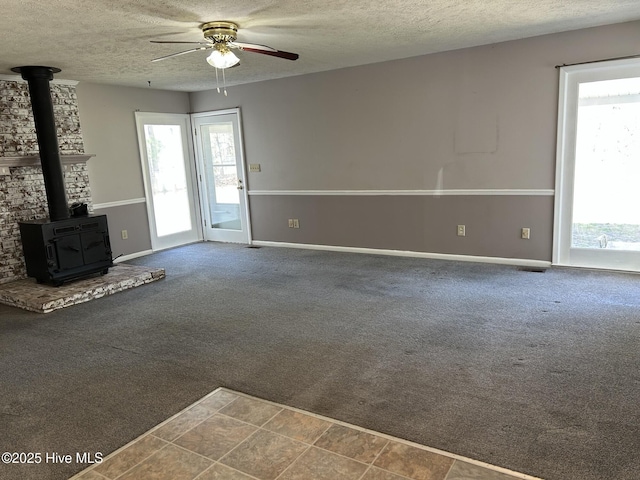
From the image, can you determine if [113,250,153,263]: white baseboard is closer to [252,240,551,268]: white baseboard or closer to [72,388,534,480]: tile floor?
[252,240,551,268]: white baseboard

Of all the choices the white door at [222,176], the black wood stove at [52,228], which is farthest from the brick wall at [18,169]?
the white door at [222,176]

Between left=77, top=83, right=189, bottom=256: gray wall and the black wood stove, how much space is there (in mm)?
978

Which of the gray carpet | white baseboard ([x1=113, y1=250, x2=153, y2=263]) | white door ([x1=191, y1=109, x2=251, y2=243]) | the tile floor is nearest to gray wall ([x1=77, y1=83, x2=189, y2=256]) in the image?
white baseboard ([x1=113, y1=250, x2=153, y2=263])

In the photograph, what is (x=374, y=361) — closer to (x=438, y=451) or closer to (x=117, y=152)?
(x=438, y=451)

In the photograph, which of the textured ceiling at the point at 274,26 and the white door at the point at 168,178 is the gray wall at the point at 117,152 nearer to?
the white door at the point at 168,178

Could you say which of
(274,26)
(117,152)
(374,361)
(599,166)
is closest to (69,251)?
(117,152)

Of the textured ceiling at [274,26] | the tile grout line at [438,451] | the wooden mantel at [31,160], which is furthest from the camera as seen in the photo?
the wooden mantel at [31,160]

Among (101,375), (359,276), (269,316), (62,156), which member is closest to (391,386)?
(269,316)

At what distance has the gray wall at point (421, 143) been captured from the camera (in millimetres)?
Result: 4836

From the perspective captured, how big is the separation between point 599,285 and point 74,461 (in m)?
4.41

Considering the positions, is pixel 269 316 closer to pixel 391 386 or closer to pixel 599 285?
pixel 391 386

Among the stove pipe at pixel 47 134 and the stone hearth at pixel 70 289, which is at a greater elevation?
the stove pipe at pixel 47 134

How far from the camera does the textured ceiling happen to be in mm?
3268

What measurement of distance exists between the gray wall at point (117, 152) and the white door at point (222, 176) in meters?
0.81
